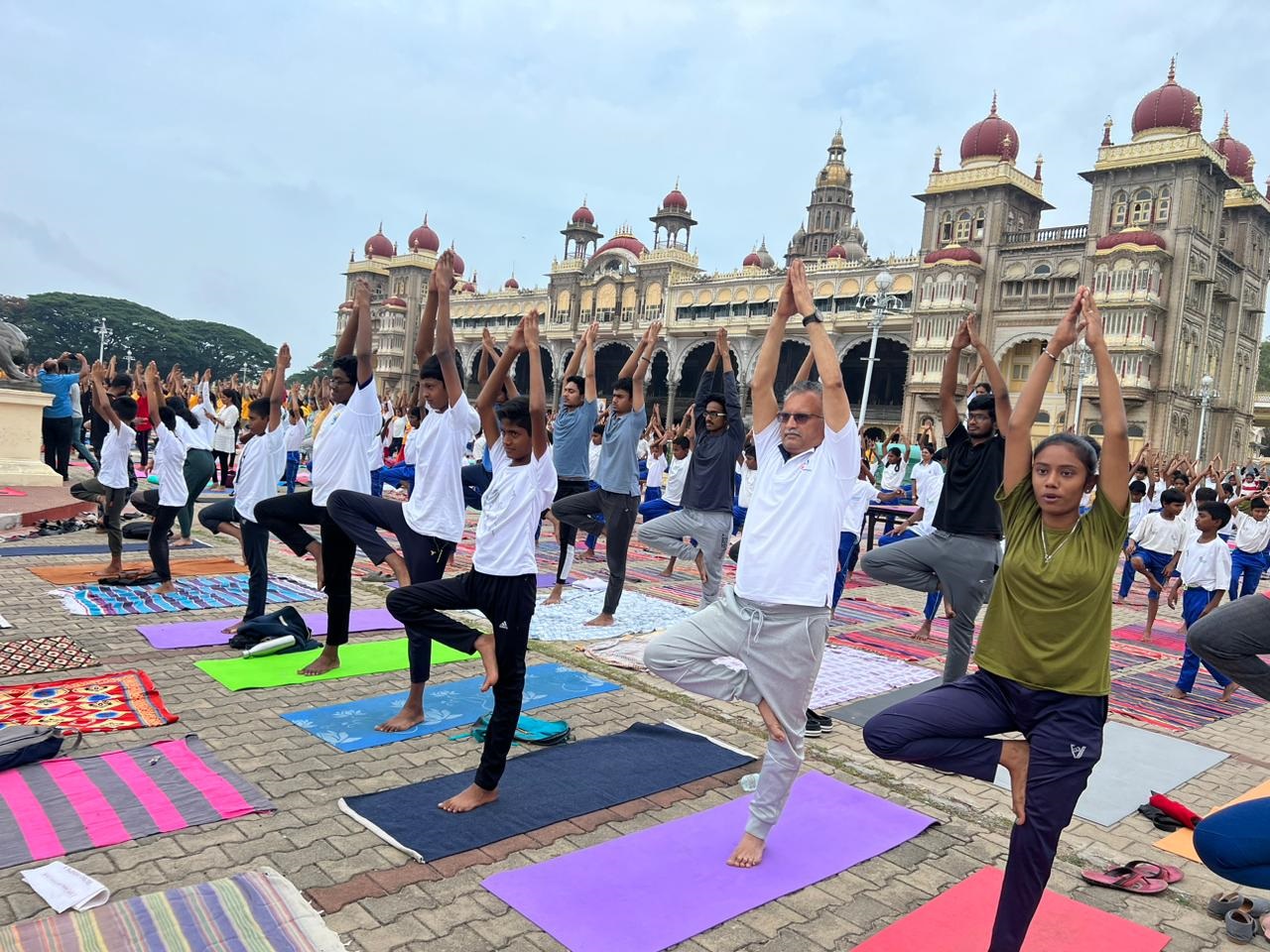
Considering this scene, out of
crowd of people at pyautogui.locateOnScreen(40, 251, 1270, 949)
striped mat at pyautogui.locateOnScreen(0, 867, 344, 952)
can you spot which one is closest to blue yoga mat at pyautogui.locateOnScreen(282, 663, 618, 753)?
crowd of people at pyautogui.locateOnScreen(40, 251, 1270, 949)

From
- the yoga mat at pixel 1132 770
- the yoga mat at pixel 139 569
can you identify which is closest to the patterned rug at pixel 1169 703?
the yoga mat at pixel 1132 770

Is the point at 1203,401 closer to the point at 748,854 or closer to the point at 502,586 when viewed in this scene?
the point at 748,854

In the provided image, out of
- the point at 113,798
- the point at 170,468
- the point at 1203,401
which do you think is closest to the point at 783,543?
the point at 113,798

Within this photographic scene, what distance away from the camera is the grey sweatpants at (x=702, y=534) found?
6.78 meters

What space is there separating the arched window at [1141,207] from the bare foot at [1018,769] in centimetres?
3843

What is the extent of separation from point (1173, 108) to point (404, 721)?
4034 centimetres

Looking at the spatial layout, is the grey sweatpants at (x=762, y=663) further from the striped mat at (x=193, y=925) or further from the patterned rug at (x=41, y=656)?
the patterned rug at (x=41, y=656)

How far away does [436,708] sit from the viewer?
5.16 meters

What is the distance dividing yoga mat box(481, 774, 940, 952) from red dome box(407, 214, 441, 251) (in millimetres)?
65145

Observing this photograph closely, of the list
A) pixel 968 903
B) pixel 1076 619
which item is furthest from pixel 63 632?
pixel 1076 619

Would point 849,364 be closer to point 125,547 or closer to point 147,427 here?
point 147,427

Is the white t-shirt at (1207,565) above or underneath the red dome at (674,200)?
underneath

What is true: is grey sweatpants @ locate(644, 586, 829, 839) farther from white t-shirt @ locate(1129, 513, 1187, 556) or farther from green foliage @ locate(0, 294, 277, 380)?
green foliage @ locate(0, 294, 277, 380)

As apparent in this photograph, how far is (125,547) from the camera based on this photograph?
9852 mm
